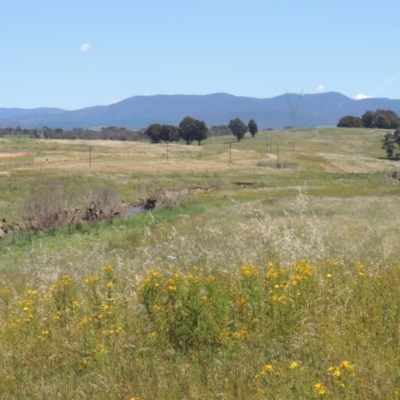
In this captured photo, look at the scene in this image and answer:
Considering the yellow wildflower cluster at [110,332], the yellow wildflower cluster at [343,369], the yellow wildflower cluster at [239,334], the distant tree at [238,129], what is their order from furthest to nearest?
the distant tree at [238,129], the yellow wildflower cluster at [110,332], the yellow wildflower cluster at [239,334], the yellow wildflower cluster at [343,369]

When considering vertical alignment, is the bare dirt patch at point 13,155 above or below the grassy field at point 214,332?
below

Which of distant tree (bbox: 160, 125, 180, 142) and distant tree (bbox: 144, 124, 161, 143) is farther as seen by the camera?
distant tree (bbox: 144, 124, 161, 143)

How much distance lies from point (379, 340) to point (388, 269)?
2.93m

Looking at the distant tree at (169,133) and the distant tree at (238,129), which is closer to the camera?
the distant tree at (169,133)

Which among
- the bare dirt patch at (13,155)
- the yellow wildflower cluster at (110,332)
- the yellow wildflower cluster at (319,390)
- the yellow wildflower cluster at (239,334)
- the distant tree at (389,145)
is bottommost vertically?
the bare dirt patch at (13,155)

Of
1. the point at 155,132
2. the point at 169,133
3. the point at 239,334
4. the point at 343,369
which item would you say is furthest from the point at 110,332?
the point at 155,132

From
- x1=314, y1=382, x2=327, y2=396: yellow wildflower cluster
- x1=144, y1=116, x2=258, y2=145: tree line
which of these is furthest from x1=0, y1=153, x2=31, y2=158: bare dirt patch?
x1=314, y1=382, x2=327, y2=396: yellow wildflower cluster

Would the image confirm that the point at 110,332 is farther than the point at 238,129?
No

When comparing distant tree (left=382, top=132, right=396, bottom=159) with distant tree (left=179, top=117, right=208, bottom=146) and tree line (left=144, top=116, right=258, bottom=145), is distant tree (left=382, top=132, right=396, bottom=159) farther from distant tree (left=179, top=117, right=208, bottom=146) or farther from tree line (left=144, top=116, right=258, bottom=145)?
tree line (left=144, top=116, right=258, bottom=145)

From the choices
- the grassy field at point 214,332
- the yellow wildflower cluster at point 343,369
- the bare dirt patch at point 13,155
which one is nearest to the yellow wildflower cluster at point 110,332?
the grassy field at point 214,332

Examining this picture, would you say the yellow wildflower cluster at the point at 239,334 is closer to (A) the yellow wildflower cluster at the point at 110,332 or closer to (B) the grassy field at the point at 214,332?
(B) the grassy field at the point at 214,332

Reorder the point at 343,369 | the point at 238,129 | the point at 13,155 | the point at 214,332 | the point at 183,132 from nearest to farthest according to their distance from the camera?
the point at 343,369 → the point at 214,332 → the point at 13,155 → the point at 183,132 → the point at 238,129

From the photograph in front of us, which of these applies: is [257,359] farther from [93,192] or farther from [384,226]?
[93,192]

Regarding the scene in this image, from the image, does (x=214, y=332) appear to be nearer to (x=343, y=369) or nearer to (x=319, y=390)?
(x=343, y=369)
